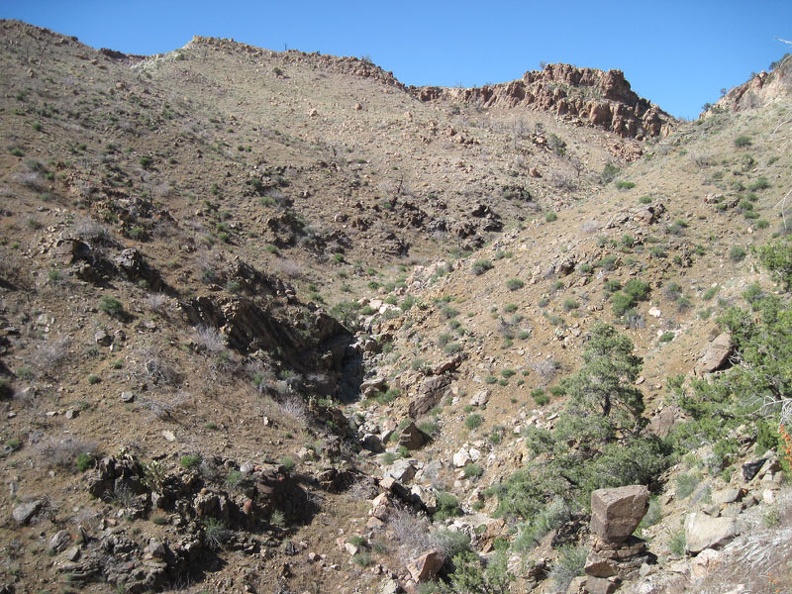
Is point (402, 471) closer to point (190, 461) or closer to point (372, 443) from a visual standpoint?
point (372, 443)

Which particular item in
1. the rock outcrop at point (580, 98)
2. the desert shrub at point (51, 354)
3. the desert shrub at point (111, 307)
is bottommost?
the desert shrub at point (51, 354)

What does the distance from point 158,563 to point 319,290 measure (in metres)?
15.1

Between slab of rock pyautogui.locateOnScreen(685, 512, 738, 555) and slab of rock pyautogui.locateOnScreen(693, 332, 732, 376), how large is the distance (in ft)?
17.3

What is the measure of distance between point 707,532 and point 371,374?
12.8 meters

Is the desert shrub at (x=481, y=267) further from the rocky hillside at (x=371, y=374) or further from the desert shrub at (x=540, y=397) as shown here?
the desert shrub at (x=540, y=397)

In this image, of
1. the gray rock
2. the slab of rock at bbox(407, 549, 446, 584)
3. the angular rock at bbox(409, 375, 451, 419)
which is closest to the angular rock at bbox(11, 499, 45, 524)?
the gray rock

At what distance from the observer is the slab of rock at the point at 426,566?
9.52 metres

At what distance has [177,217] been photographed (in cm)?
2302

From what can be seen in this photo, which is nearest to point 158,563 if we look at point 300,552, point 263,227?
point 300,552

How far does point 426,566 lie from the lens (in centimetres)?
959

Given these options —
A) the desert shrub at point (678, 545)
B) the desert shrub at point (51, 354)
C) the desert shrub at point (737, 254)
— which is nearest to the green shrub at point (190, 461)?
the desert shrub at point (51, 354)

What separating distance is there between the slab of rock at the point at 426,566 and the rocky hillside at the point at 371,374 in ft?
0.15

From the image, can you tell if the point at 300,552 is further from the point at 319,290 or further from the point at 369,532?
the point at 319,290

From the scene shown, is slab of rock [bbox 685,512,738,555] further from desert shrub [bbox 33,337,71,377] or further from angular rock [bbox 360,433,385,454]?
desert shrub [bbox 33,337,71,377]
